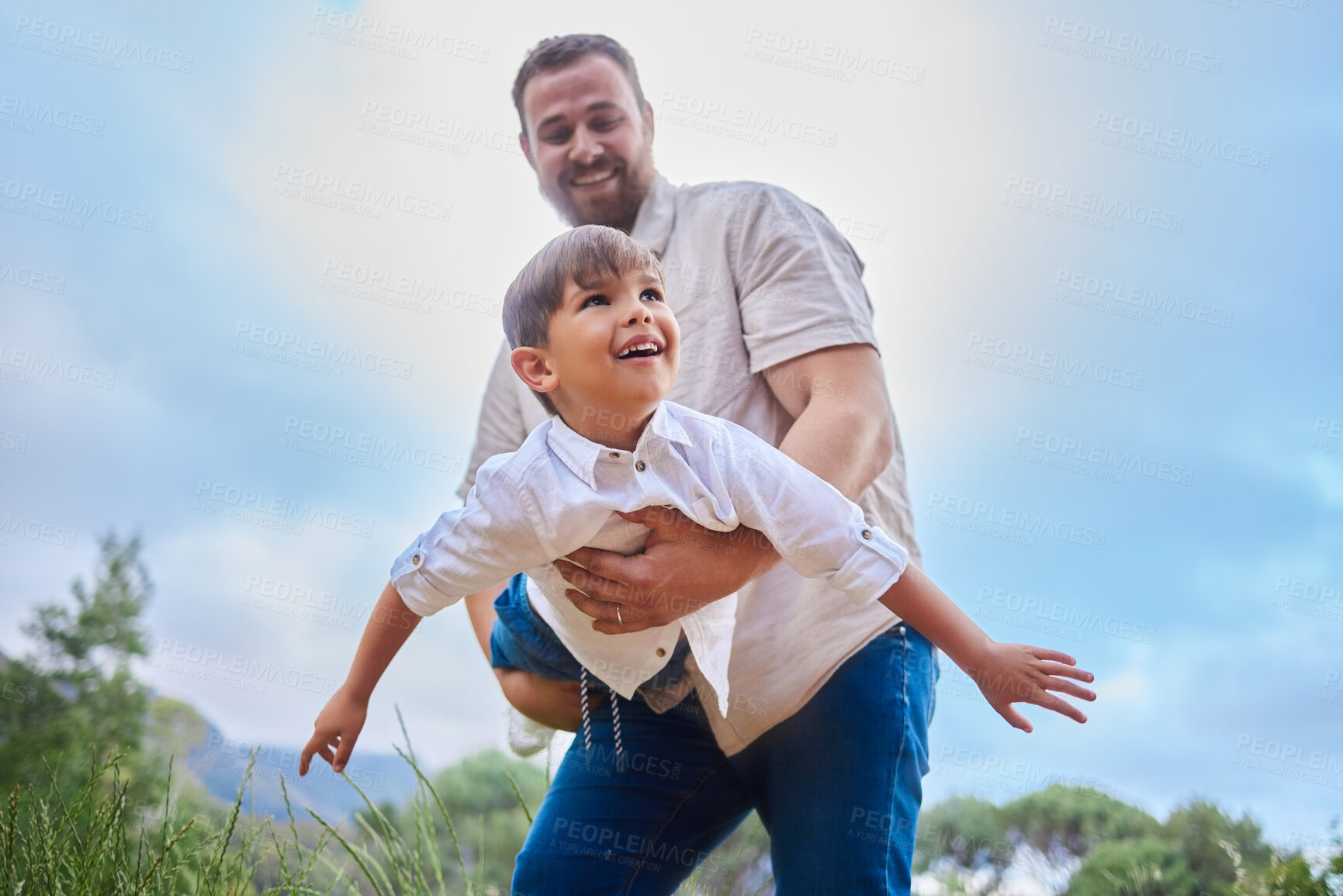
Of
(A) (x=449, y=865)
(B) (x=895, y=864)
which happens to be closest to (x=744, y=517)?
(B) (x=895, y=864)

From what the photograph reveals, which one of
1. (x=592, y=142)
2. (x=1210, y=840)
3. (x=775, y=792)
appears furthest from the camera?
(x=1210, y=840)

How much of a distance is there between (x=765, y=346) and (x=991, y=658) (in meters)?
0.66

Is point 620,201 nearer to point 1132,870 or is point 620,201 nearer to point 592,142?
point 592,142

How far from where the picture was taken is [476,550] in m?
1.34

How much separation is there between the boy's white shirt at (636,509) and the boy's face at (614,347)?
54 millimetres

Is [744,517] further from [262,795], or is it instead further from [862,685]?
[262,795]

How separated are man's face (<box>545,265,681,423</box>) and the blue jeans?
546mm

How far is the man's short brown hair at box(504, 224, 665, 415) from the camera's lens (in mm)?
1375

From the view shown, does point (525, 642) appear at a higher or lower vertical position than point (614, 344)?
lower

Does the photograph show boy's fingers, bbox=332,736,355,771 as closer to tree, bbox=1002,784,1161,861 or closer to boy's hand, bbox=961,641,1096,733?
boy's hand, bbox=961,641,1096,733

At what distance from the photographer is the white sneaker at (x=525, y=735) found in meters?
1.98

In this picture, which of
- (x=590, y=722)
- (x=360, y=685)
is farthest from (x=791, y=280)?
(x=360, y=685)

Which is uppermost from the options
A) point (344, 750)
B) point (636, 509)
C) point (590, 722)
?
point (636, 509)

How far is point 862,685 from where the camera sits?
146 cm
